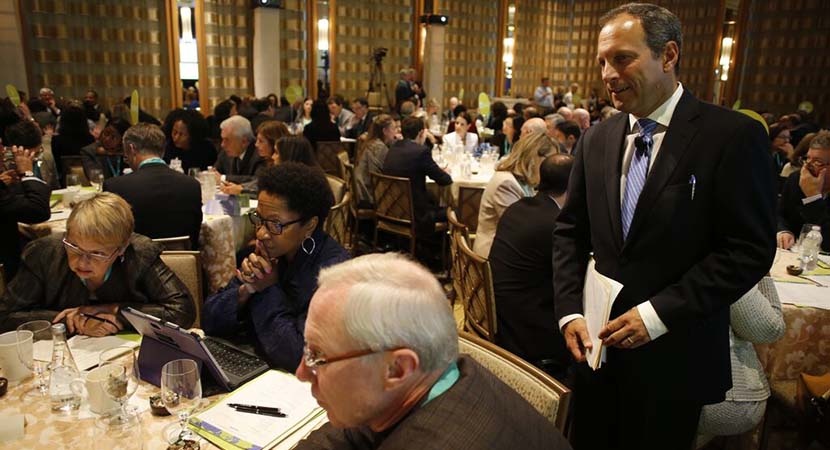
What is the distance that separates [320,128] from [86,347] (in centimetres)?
611

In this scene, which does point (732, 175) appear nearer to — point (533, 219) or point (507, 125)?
point (533, 219)

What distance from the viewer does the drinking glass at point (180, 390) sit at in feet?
4.79

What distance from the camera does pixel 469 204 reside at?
5.42 meters

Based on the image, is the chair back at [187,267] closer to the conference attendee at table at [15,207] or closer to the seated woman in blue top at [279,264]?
the seated woman in blue top at [279,264]

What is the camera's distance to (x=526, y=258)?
8.36ft

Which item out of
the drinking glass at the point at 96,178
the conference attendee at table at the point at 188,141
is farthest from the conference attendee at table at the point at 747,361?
the conference attendee at table at the point at 188,141

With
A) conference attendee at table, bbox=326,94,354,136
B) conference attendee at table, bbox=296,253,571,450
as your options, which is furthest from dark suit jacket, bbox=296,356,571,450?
conference attendee at table, bbox=326,94,354,136

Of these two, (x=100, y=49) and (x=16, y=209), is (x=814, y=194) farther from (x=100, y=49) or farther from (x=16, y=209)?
(x=100, y=49)

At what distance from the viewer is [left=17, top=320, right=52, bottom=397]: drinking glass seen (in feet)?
5.46

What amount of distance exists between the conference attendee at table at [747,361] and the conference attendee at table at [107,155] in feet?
16.0

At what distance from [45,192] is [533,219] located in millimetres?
2777

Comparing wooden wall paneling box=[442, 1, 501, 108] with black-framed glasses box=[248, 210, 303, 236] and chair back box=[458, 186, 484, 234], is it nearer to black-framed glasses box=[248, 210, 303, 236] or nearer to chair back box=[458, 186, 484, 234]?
chair back box=[458, 186, 484, 234]

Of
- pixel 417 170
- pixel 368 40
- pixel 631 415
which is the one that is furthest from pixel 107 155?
pixel 368 40

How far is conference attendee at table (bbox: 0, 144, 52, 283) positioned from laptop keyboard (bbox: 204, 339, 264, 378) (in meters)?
2.07
